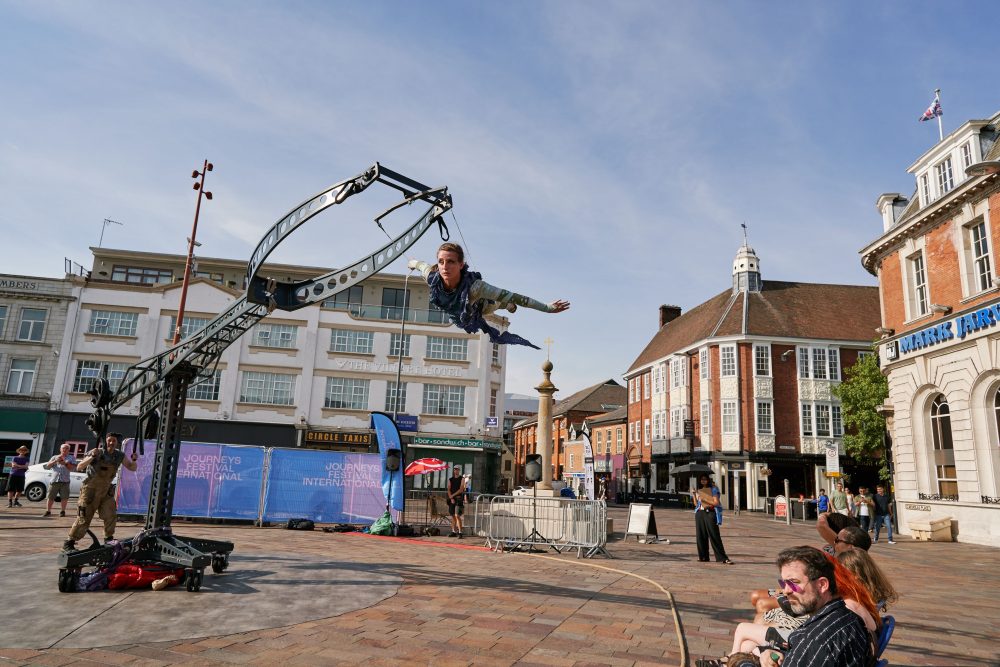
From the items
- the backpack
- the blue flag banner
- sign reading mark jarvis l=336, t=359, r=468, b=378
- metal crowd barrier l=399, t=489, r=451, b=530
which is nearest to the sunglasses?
the blue flag banner

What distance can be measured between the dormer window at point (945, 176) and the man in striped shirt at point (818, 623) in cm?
2246

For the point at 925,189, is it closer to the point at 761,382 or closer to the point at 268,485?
the point at 761,382

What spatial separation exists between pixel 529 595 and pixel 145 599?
15.1 ft

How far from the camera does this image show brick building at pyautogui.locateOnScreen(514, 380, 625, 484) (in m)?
67.8

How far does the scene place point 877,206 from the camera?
24.7m

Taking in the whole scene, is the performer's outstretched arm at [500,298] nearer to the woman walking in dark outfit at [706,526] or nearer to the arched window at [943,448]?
the woman walking in dark outfit at [706,526]

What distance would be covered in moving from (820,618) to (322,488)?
50.1ft

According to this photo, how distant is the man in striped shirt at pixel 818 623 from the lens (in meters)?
3.21

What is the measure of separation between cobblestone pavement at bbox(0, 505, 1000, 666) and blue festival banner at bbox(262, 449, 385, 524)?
2.80m

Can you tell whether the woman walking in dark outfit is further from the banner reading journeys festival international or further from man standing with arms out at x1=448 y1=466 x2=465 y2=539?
the banner reading journeys festival international

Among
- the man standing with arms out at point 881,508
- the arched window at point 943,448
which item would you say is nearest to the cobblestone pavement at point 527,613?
the man standing with arms out at point 881,508

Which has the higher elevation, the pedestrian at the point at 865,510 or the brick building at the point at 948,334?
the brick building at the point at 948,334

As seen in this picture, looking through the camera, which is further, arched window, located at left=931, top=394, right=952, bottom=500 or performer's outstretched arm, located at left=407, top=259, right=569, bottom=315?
arched window, located at left=931, top=394, right=952, bottom=500

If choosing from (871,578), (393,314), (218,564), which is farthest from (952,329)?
(393,314)
